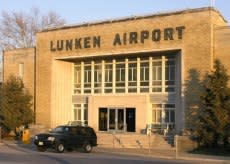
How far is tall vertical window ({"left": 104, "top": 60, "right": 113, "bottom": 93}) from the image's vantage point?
4603 centimetres

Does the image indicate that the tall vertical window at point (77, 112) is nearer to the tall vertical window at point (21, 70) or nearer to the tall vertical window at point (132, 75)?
the tall vertical window at point (132, 75)

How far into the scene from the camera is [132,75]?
4478 centimetres

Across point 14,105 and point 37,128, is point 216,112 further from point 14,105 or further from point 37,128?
point 14,105

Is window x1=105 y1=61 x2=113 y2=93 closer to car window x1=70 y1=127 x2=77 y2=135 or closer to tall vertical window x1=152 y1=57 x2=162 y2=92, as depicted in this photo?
tall vertical window x1=152 y1=57 x2=162 y2=92

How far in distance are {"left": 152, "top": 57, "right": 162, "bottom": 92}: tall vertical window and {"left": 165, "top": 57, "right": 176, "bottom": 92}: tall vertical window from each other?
1.83 feet

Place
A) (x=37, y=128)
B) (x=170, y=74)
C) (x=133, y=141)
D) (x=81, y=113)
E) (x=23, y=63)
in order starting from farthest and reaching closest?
(x=23, y=63) → (x=81, y=113) → (x=37, y=128) → (x=170, y=74) → (x=133, y=141)

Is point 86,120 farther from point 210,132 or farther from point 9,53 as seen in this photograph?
point 210,132

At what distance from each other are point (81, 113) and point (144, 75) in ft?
25.0

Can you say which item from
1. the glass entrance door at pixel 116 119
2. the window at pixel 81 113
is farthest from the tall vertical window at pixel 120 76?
→ the window at pixel 81 113

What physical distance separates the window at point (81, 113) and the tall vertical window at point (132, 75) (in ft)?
17.4

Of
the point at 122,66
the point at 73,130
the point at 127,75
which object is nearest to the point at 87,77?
the point at 122,66

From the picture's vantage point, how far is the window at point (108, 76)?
4603 centimetres

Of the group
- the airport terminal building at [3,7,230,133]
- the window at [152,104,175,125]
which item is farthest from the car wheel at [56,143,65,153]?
the window at [152,104,175,125]

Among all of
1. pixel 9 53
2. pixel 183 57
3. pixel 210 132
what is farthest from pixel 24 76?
pixel 210 132
